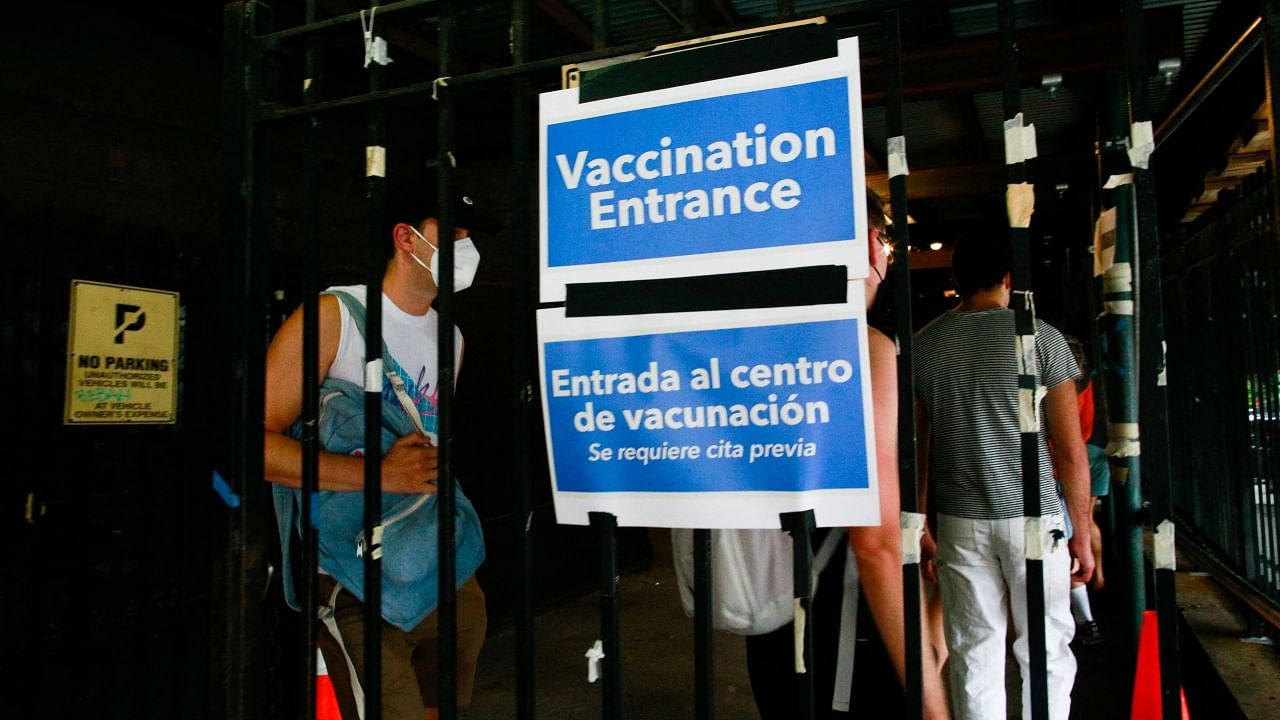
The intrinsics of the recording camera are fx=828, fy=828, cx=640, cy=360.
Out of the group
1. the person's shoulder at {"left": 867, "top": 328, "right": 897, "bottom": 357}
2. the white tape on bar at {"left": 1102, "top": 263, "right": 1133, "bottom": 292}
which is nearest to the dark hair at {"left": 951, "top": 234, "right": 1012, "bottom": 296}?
the white tape on bar at {"left": 1102, "top": 263, "right": 1133, "bottom": 292}

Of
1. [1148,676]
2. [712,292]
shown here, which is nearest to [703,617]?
[712,292]

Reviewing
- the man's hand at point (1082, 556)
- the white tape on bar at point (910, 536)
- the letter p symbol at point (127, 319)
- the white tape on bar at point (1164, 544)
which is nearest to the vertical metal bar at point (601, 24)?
the white tape on bar at point (910, 536)

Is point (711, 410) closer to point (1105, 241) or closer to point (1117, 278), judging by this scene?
point (1105, 241)

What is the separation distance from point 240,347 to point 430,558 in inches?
36.1

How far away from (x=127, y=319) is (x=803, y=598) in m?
2.99

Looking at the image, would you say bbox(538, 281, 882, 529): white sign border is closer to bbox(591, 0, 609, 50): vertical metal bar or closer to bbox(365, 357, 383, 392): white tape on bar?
bbox(365, 357, 383, 392): white tape on bar

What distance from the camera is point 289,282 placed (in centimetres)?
372

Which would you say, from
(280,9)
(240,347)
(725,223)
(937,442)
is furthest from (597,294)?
(280,9)

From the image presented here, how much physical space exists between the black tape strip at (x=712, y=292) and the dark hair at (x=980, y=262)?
6.55 ft

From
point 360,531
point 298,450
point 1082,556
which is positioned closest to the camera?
point 298,450

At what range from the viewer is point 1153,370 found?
1356 millimetres

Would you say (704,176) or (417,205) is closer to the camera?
(704,176)

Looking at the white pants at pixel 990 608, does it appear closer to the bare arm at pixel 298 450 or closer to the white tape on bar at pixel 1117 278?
the white tape on bar at pixel 1117 278

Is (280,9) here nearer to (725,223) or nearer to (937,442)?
(725,223)
